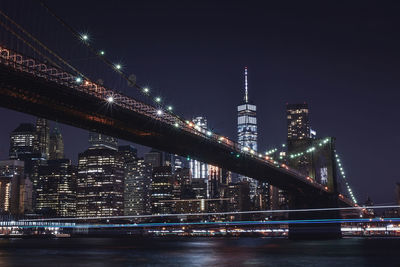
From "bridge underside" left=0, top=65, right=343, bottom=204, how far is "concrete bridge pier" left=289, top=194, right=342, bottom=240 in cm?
1253

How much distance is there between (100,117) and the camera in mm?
42344

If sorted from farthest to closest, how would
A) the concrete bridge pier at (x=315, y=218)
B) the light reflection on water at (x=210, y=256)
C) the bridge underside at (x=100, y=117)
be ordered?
the concrete bridge pier at (x=315, y=218)
the bridge underside at (x=100, y=117)
the light reflection on water at (x=210, y=256)

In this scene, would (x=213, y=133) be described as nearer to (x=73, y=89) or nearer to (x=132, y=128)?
(x=132, y=128)

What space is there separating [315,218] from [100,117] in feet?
143

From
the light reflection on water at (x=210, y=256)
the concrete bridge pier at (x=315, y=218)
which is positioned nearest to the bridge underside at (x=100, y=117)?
the light reflection on water at (x=210, y=256)

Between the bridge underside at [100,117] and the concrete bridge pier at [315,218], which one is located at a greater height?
the bridge underside at [100,117]

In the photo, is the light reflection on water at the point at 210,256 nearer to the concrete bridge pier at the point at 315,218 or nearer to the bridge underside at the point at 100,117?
the bridge underside at the point at 100,117

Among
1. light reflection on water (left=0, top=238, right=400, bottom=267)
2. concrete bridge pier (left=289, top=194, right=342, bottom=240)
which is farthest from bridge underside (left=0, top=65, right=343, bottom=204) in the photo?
concrete bridge pier (left=289, top=194, right=342, bottom=240)

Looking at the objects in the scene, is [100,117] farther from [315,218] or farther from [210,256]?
[315,218]

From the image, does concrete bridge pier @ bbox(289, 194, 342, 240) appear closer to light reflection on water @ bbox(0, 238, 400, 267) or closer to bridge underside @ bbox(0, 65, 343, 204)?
bridge underside @ bbox(0, 65, 343, 204)

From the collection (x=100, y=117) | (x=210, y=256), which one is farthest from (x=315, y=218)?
(x=100, y=117)

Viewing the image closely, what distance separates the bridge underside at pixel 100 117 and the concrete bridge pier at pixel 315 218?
12526mm

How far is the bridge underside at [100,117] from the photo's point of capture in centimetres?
3425

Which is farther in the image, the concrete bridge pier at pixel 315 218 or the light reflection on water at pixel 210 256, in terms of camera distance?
the concrete bridge pier at pixel 315 218
